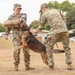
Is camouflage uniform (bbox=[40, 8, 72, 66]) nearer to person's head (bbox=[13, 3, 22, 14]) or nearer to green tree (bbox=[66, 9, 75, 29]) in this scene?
person's head (bbox=[13, 3, 22, 14])

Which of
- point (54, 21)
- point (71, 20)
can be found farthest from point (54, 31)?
point (71, 20)

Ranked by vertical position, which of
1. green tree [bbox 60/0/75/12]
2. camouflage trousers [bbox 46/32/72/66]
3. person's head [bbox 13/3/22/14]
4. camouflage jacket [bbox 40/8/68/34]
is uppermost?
green tree [bbox 60/0/75/12]

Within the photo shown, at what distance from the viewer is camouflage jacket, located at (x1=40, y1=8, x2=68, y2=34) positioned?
427 inches

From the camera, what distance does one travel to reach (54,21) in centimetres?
1088

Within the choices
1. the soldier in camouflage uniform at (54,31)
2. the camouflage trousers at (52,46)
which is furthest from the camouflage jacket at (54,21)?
the camouflage trousers at (52,46)

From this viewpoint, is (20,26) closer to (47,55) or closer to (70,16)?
(47,55)

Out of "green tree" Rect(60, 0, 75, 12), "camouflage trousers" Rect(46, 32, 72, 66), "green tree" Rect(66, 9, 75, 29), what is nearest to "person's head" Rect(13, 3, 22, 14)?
"camouflage trousers" Rect(46, 32, 72, 66)

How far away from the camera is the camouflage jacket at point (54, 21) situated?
35.6 ft

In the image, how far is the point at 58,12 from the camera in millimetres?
11055

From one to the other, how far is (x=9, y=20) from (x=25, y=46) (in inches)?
37.8

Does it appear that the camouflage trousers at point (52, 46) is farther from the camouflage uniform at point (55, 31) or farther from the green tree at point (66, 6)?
the green tree at point (66, 6)

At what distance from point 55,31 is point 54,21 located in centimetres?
29

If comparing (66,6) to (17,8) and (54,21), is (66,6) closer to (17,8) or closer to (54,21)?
(17,8)

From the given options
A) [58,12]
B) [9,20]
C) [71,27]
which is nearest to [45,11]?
[58,12]
